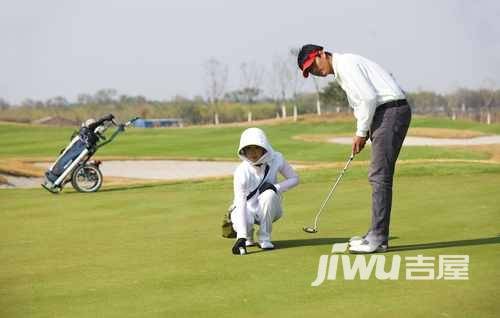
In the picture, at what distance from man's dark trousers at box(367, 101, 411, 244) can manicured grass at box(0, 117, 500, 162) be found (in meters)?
21.2

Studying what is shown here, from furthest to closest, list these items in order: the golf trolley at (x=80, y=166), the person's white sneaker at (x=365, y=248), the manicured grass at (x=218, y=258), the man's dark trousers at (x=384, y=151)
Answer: the golf trolley at (x=80, y=166)
the man's dark trousers at (x=384, y=151)
the person's white sneaker at (x=365, y=248)
the manicured grass at (x=218, y=258)

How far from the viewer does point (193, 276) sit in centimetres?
625

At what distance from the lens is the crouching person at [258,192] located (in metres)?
7.36

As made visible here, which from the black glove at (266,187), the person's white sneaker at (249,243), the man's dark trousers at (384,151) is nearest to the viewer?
the man's dark trousers at (384,151)

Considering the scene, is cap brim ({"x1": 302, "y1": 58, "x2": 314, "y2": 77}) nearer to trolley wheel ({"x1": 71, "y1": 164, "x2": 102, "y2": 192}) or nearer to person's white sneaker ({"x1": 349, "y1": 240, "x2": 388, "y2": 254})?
person's white sneaker ({"x1": 349, "y1": 240, "x2": 388, "y2": 254})

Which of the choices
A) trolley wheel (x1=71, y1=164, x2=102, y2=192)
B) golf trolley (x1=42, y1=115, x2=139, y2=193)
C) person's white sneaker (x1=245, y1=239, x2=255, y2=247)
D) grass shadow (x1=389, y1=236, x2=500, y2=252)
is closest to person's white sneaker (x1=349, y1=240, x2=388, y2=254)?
grass shadow (x1=389, y1=236, x2=500, y2=252)

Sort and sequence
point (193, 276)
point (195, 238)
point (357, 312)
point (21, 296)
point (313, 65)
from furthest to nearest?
point (195, 238)
point (313, 65)
point (193, 276)
point (21, 296)
point (357, 312)

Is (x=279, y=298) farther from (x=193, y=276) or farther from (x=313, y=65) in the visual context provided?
(x=313, y=65)

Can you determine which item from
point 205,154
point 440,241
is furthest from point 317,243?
point 205,154

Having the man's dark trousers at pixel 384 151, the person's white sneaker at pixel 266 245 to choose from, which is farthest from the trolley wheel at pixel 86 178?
the man's dark trousers at pixel 384 151

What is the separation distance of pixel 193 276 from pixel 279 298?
102cm

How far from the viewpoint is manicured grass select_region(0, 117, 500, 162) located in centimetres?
3256

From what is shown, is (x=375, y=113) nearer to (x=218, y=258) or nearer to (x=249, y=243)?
(x=249, y=243)

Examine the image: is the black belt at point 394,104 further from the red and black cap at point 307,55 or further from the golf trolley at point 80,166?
the golf trolley at point 80,166
